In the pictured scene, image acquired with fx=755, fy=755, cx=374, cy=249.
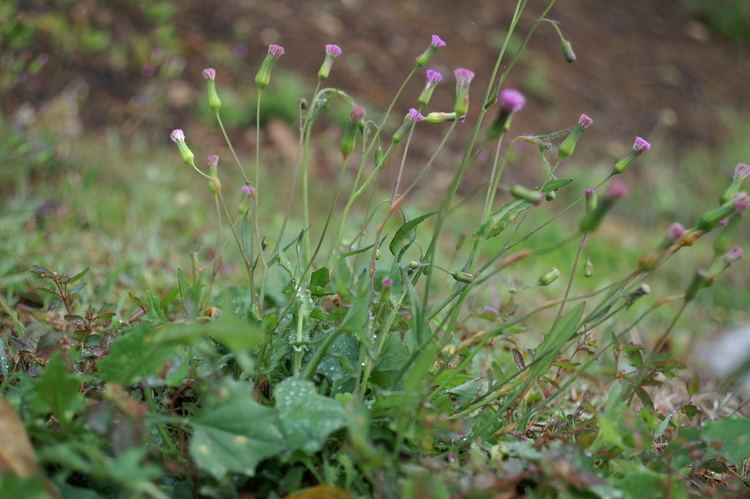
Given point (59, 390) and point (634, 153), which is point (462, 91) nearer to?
point (634, 153)

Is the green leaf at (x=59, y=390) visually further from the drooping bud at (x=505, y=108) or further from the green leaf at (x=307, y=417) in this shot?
the drooping bud at (x=505, y=108)

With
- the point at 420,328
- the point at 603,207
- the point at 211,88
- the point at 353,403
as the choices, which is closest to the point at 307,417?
the point at 353,403

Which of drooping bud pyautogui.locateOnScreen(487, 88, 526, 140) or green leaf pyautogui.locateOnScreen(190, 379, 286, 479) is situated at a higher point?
drooping bud pyautogui.locateOnScreen(487, 88, 526, 140)

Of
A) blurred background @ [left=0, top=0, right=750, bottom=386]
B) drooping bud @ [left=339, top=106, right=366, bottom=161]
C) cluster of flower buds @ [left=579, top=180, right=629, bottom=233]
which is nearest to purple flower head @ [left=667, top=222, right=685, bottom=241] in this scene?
cluster of flower buds @ [left=579, top=180, right=629, bottom=233]

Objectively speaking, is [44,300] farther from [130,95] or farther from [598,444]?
[130,95]

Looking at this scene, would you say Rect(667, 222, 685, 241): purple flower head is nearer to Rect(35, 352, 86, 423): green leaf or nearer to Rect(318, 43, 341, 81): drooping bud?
Rect(318, 43, 341, 81): drooping bud

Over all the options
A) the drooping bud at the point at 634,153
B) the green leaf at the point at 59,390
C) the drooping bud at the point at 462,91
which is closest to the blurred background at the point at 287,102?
the green leaf at the point at 59,390

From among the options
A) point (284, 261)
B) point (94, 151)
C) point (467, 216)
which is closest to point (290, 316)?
point (284, 261)
